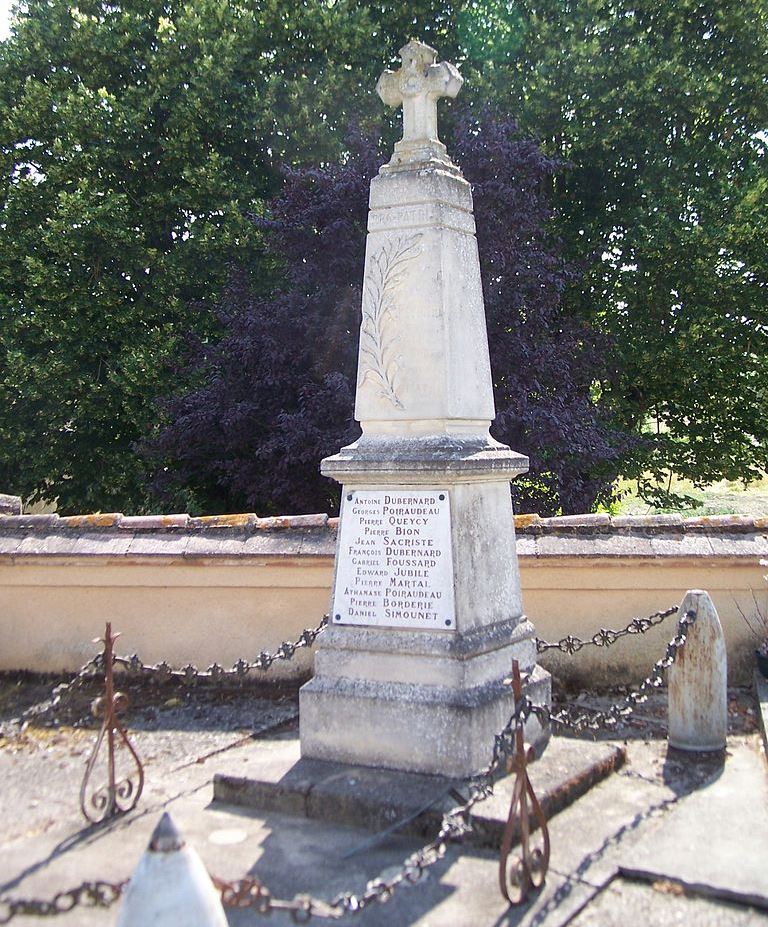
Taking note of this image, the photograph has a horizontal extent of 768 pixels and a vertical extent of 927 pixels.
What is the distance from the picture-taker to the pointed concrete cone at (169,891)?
2719 millimetres

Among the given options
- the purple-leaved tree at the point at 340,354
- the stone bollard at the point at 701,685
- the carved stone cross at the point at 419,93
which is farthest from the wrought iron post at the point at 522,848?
the purple-leaved tree at the point at 340,354

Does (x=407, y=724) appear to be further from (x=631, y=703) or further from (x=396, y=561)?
(x=631, y=703)

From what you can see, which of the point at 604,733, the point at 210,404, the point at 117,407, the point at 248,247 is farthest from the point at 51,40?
the point at 604,733

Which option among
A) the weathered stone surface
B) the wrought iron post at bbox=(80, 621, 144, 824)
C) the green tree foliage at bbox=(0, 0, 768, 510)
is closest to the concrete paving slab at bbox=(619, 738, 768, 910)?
the wrought iron post at bbox=(80, 621, 144, 824)

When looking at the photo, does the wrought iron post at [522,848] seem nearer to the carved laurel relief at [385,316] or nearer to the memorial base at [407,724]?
the memorial base at [407,724]

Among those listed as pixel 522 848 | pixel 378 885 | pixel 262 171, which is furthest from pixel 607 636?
pixel 262 171

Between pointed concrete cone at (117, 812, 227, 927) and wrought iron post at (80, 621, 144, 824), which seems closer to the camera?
pointed concrete cone at (117, 812, 227, 927)

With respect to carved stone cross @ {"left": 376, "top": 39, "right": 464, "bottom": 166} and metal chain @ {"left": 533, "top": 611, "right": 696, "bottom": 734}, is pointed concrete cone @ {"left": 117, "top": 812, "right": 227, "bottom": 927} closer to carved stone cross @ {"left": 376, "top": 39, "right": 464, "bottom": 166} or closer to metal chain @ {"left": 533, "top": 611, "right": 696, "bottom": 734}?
metal chain @ {"left": 533, "top": 611, "right": 696, "bottom": 734}

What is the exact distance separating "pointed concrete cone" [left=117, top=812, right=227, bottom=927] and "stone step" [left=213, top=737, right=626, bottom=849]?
162cm

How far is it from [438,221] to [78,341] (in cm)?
899

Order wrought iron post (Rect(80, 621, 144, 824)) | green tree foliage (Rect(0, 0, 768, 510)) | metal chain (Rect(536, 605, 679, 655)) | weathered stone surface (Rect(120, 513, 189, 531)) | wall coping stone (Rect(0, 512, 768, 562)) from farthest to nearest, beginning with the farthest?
1. green tree foliage (Rect(0, 0, 768, 510))
2. weathered stone surface (Rect(120, 513, 189, 531))
3. wall coping stone (Rect(0, 512, 768, 562))
4. metal chain (Rect(536, 605, 679, 655))
5. wrought iron post (Rect(80, 621, 144, 824))

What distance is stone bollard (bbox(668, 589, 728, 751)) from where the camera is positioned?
5.45 meters

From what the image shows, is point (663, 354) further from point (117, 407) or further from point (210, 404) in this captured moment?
point (117, 407)

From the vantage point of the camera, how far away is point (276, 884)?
3939mm
